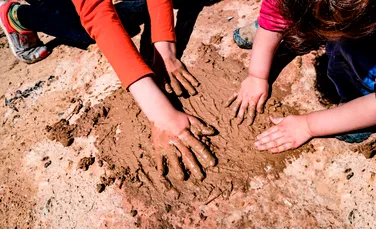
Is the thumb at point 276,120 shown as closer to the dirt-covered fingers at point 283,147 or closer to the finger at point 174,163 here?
the dirt-covered fingers at point 283,147

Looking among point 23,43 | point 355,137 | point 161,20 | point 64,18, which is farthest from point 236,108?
point 23,43

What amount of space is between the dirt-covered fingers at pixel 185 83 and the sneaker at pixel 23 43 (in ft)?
4.29

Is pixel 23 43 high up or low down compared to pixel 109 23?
down

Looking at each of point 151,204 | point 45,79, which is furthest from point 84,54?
point 151,204

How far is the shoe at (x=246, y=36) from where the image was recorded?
200 centimetres

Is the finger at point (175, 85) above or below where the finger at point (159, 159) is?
above

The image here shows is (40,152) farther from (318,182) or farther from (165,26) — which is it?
(318,182)

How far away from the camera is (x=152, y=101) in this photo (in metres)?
1.70

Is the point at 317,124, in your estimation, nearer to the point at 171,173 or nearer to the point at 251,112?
the point at 251,112

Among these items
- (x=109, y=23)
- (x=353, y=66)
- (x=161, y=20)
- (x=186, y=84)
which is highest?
(x=109, y=23)

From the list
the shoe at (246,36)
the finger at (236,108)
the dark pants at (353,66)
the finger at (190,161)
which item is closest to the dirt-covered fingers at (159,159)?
the finger at (190,161)

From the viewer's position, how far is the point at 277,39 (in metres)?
1.58

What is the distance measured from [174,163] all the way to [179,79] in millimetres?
551

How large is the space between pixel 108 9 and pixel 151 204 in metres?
1.13
